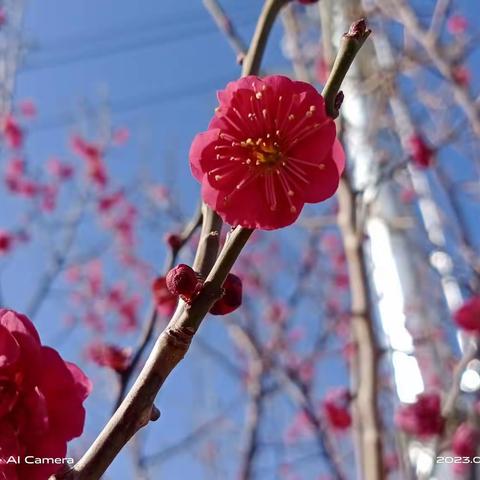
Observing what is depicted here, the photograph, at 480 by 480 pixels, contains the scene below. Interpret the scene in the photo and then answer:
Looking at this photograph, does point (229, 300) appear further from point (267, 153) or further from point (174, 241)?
point (174, 241)

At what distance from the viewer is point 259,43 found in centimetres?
92

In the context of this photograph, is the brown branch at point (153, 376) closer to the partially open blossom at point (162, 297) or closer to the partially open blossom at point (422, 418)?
the partially open blossom at point (162, 297)

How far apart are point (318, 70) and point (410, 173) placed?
0.77 metres

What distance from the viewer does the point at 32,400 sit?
61cm

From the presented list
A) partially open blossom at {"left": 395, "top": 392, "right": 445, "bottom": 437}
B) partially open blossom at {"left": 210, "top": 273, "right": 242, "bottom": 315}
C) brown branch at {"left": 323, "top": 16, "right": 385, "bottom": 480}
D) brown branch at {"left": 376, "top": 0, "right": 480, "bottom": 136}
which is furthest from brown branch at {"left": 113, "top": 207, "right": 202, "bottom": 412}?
brown branch at {"left": 376, "top": 0, "right": 480, "bottom": 136}

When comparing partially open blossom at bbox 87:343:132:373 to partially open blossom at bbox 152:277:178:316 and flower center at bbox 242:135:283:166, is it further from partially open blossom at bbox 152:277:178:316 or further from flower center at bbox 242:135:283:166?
flower center at bbox 242:135:283:166

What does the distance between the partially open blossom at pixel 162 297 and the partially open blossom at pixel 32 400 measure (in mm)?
338

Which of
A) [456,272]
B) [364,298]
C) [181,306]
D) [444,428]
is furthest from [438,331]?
[181,306]

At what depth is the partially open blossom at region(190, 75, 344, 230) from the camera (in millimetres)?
768

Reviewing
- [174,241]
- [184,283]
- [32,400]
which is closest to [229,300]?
[184,283]

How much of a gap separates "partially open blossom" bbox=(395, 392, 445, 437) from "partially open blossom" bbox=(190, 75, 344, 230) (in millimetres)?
1218

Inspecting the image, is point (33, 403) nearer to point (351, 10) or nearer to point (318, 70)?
point (351, 10)

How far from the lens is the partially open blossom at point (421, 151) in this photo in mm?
2541

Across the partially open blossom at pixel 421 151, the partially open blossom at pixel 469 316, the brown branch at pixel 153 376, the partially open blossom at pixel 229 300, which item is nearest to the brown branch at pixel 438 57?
the partially open blossom at pixel 421 151
